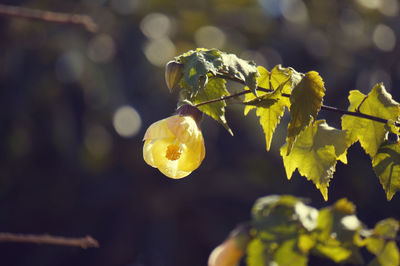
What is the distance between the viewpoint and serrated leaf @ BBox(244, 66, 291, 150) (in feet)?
2.03

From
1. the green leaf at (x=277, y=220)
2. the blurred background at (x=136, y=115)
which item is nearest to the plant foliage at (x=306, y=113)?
the green leaf at (x=277, y=220)

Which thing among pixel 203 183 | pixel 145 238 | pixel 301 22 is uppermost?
pixel 301 22

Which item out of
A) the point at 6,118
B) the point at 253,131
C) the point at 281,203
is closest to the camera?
the point at 281,203

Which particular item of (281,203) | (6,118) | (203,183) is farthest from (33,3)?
(281,203)

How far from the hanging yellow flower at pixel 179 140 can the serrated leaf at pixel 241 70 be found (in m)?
0.09

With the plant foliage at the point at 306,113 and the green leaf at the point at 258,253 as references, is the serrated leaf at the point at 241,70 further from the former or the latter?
the green leaf at the point at 258,253

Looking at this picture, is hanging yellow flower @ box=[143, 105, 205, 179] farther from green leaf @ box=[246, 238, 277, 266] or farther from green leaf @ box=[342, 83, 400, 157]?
green leaf @ box=[246, 238, 277, 266]

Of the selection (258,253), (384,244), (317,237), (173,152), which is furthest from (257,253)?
(173,152)

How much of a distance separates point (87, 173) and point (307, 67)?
221 cm

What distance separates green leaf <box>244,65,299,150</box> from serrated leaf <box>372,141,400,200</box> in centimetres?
14

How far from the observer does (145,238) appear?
168 inches

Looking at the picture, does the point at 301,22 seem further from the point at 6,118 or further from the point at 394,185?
the point at 394,185

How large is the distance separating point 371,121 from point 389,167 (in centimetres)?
7

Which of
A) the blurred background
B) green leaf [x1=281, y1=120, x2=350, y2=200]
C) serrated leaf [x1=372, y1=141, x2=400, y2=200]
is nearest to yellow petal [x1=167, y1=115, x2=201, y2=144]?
green leaf [x1=281, y1=120, x2=350, y2=200]
